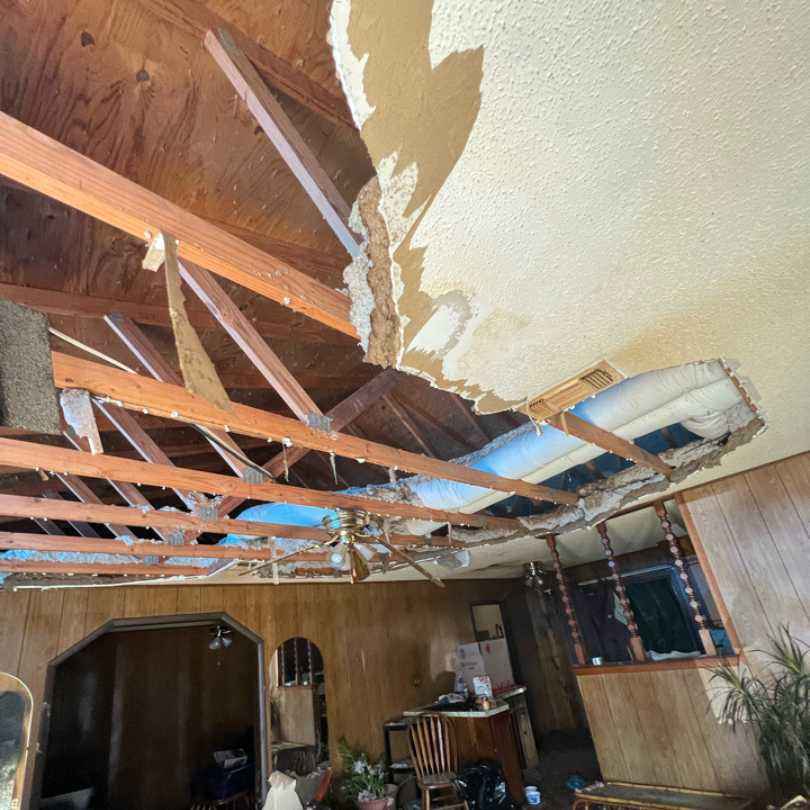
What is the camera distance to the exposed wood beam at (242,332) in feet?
4.80

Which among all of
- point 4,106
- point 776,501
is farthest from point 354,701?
point 4,106

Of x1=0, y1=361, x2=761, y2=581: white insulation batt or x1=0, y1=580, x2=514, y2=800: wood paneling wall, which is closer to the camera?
x1=0, y1=361, x2=761, y2=581: white insulation batt

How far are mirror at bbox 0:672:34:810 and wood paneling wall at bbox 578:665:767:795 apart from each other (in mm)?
4303

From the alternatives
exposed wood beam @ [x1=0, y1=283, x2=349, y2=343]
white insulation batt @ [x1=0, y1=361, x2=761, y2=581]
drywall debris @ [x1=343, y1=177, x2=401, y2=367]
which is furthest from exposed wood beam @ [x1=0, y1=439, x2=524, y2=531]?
drywall debris @ [x1=343, y1=177, x2=401, y2=367]

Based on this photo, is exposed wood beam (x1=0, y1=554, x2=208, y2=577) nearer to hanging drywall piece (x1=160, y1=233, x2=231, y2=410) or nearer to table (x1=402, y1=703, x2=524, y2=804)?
hanging drywall piece (x1=160, y1=233, x2=231, y2=410)

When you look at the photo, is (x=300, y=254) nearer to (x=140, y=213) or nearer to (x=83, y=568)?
(x=140, y=213)

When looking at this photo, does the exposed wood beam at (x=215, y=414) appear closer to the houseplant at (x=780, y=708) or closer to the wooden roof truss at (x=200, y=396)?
the wooden roof truss at (x=200, y=396)

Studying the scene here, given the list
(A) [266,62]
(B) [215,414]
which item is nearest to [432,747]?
(B) [215,414]

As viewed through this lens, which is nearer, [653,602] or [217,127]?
[217,127]

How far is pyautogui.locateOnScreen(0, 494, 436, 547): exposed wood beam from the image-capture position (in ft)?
7.55

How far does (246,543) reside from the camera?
341 centimetres

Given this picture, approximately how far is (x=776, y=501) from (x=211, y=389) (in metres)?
3.77

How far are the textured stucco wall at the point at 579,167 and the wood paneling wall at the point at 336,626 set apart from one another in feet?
13.8

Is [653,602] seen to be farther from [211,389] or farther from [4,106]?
[4,106]
